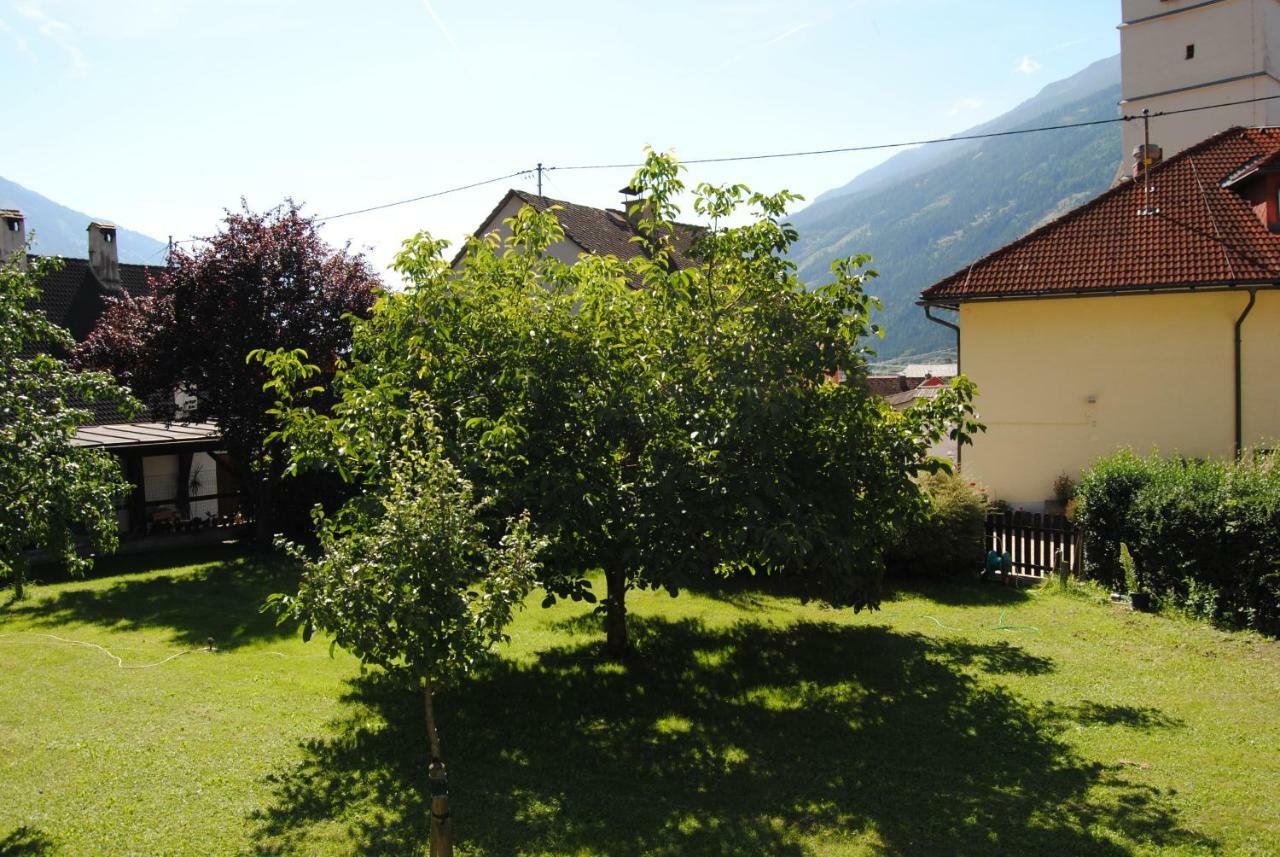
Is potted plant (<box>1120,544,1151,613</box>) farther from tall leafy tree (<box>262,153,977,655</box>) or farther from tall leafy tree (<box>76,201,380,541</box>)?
tall leafy tree (<box>76,201,380,541</box>)

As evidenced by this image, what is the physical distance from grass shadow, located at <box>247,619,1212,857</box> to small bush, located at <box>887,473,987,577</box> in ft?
13.1

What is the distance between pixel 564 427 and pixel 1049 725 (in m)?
5.34

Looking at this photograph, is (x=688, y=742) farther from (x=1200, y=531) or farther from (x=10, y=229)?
(x=10, y=229)

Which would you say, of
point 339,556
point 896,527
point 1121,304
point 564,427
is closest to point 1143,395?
point 1121,304

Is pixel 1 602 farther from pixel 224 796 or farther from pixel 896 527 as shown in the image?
pixel 896 527

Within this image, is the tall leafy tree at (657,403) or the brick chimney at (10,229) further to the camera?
the brick chimney at (10,229)

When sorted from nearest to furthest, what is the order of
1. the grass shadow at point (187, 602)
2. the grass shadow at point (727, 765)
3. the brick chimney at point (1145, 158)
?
1. the grass shadow at point (727, 765)
2. the grass shadow at point (187, 602)
3. the brick chimney at point (1145, 158)

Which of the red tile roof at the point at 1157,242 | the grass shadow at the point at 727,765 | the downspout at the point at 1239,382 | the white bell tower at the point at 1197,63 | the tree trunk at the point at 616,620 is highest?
the white bell tower at the point at 1197,63

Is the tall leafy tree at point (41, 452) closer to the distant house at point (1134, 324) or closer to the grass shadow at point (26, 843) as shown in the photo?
the grass shadow at point (26, 843)

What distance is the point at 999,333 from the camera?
1905cm

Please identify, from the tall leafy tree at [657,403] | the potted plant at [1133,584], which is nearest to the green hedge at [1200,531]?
the potted plant at [1133,584]

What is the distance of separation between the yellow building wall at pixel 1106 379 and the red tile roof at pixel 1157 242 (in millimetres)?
518

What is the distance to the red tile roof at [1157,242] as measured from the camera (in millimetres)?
16984

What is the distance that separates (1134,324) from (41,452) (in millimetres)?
17864
